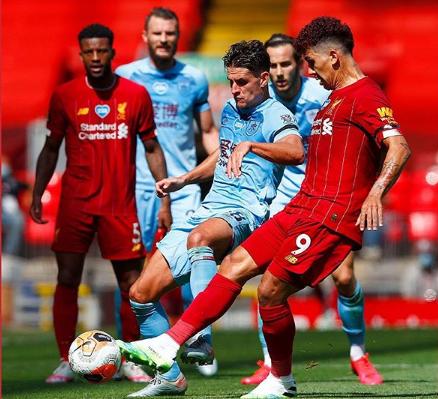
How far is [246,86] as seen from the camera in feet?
25.3

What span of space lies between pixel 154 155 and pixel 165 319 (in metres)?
1.81

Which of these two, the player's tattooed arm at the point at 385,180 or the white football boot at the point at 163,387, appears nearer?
the player's tattooed arm at the point at 385,180

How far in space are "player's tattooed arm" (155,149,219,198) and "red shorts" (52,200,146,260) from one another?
59.1 inches

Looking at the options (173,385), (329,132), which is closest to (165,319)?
(173,385)

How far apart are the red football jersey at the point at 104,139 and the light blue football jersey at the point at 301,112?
3.39 feet

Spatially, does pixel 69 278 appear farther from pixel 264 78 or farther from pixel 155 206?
pixel 264 78

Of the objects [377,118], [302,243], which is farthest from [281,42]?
[302,243]

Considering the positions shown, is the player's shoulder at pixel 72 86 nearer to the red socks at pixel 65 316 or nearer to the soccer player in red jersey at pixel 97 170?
the soccer player in red jersey at pixel 97 170

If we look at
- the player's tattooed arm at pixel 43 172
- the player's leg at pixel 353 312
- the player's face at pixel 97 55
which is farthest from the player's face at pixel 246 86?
the player's tattooed arm at pixel 43 172

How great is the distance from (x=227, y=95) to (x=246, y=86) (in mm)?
17408

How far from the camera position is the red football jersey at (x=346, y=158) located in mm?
7039

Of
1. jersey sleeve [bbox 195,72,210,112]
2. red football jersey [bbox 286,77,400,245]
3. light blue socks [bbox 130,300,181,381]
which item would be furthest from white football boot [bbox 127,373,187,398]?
jersey sleeve [bbox 195,72,210,112]

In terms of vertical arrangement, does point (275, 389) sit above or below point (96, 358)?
below

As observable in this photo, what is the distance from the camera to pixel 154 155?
372 inches
